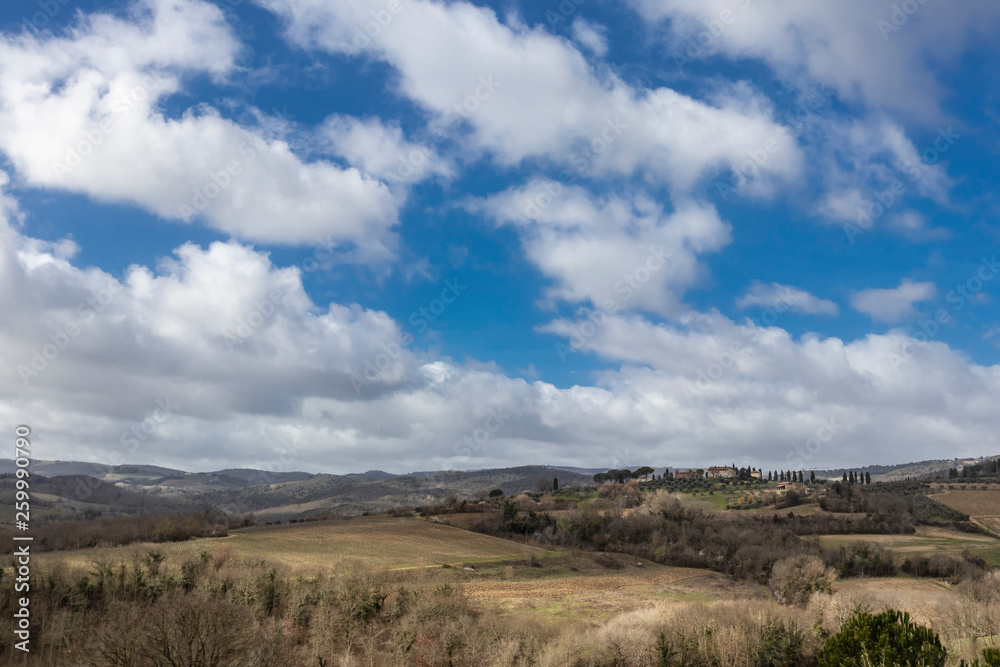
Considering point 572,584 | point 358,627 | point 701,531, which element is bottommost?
point 572,584

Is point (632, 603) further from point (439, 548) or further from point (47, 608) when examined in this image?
point (47, 608)

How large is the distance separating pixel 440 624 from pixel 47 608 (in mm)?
38337

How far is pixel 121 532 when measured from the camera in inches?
3962

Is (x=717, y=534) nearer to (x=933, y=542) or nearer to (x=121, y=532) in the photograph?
(x=933, y=542)

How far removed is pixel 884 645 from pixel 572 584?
64759mm

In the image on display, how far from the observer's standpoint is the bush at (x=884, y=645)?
104ft

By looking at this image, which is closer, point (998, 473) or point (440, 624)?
point (440, 624)

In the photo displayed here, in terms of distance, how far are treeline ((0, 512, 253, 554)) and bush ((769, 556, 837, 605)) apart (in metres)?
91.5

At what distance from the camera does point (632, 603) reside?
8038cm

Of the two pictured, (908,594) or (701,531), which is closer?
(908,594)

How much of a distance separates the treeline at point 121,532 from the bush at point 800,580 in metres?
91.5

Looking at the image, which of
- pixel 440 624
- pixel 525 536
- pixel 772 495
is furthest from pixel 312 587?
pixel 772 495

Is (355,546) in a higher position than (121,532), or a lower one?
lower

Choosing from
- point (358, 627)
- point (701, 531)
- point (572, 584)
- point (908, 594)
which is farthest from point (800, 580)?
point (358, 627)
